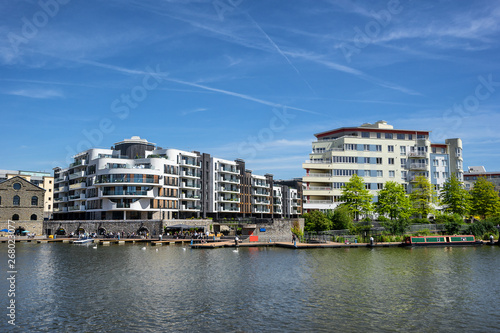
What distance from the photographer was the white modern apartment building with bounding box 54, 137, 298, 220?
337ft

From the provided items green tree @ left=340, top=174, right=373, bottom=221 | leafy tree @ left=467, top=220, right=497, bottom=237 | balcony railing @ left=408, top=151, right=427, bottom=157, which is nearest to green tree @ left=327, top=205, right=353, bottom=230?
green tree @ left=340, top=174, right=373, bottom=221

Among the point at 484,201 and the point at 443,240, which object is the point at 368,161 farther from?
the point at 443,240

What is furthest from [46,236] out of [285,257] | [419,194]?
[419,194]

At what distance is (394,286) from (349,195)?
51968mm

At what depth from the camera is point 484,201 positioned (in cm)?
9681

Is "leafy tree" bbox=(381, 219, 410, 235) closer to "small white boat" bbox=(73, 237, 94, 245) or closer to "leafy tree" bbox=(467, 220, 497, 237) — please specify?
"leafy tree" bbox=(467, 220, 497, 237)

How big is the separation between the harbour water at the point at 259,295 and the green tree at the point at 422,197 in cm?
4151

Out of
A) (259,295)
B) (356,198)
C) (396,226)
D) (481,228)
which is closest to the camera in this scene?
(259,295)

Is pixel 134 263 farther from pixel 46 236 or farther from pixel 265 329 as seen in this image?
pixel 46 236

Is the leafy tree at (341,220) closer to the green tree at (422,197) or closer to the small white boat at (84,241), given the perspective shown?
the green tree at (422,197)

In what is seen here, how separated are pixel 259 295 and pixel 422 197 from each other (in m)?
73.5

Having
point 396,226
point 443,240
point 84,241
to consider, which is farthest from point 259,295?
point 84,241

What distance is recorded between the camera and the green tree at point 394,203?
85.1 metres

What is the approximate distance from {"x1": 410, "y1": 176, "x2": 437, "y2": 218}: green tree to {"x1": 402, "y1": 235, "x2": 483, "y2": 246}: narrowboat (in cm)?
1775
